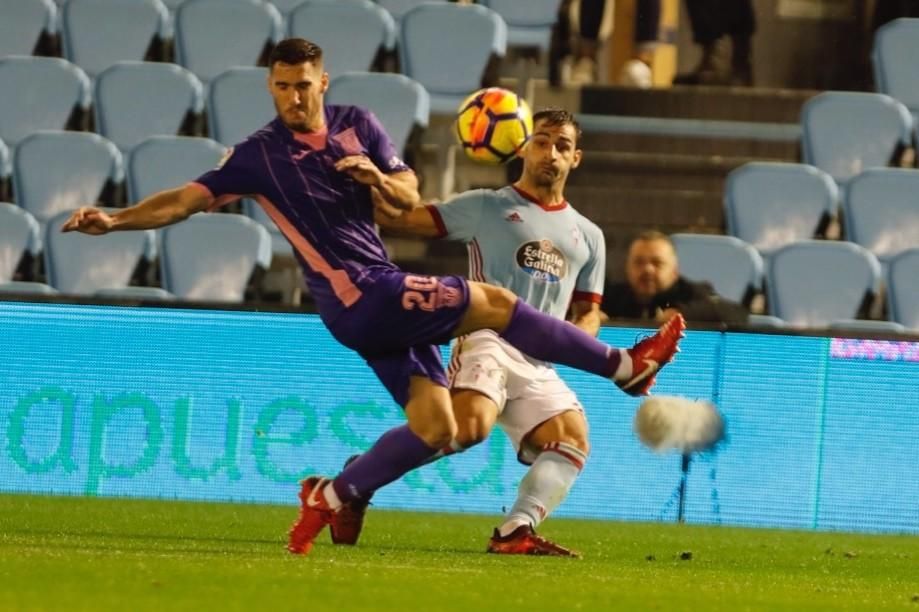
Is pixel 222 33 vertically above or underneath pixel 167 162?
above

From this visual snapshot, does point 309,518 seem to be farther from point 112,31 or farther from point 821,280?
point 112,31

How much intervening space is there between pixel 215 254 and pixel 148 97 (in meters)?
1.84

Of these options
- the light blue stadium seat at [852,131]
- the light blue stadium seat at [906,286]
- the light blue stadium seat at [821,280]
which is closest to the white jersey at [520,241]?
the light blue stadium seat at [821,280]

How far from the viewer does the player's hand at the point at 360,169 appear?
24.4ft

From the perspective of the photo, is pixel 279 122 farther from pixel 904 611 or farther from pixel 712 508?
pixel 712 508

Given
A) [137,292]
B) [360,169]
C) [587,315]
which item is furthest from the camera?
[137,292]

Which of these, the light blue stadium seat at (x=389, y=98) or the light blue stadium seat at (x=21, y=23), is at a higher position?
the light blue stadium seat at (x=21, y=23)

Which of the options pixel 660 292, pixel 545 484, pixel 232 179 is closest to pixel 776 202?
pixel 660 292

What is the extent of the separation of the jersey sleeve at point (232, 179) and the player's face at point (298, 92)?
0.21 metres

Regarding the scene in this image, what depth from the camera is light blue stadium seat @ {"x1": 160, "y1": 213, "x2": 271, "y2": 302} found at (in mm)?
12812

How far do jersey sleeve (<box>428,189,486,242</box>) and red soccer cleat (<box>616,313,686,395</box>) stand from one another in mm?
1314

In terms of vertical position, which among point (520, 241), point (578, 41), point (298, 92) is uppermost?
point (298, 92)

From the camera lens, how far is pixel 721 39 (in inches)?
595

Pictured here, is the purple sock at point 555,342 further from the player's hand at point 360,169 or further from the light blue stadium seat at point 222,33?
the light blue stadium seat at point 222,33
